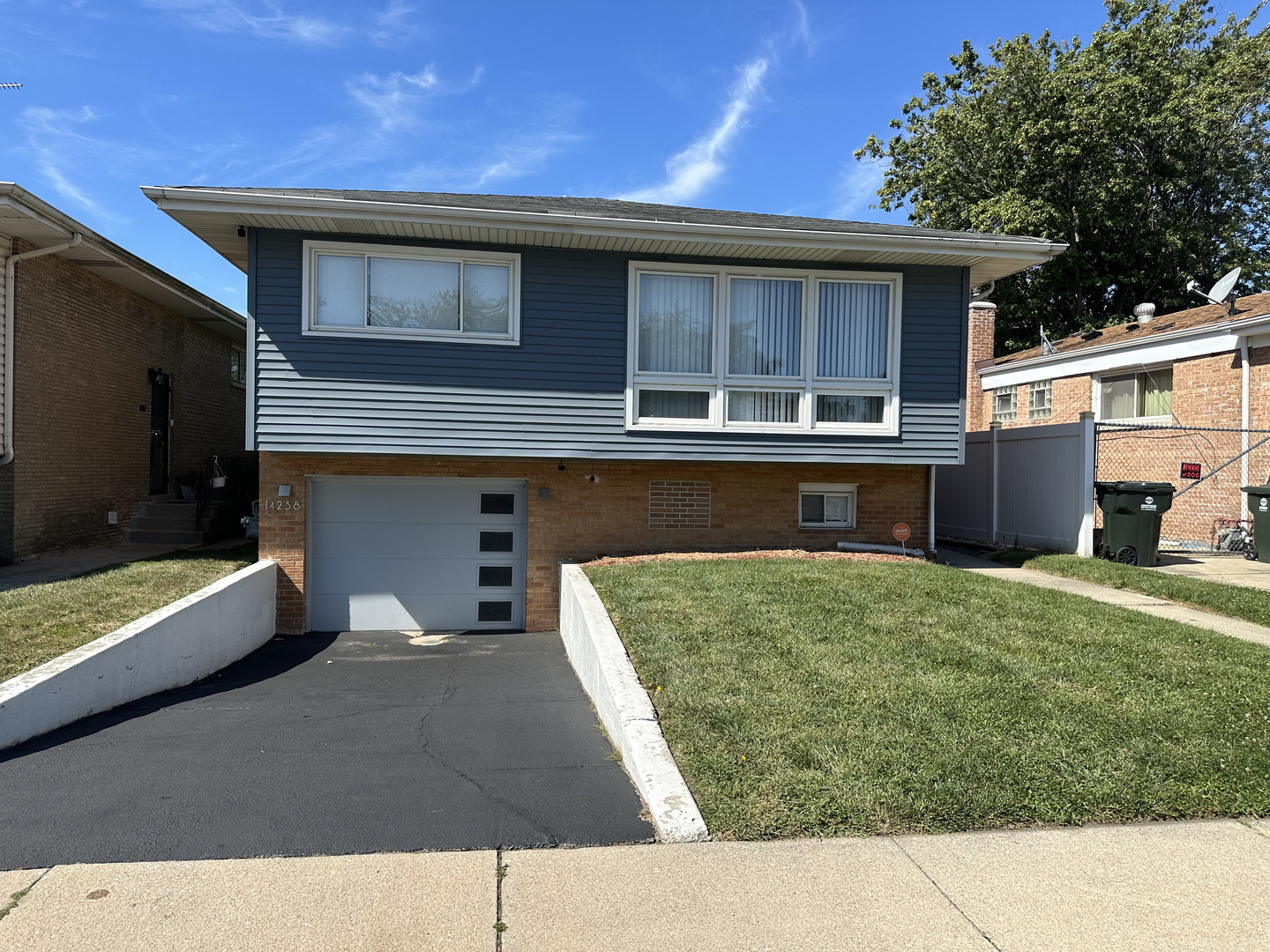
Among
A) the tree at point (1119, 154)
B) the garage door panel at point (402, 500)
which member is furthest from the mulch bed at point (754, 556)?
the tree at point (1119, 154)

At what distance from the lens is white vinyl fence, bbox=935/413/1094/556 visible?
439 inches

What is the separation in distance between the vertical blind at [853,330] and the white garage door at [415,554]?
421 centimetres

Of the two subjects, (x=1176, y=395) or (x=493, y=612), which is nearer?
(x=493, y=612)

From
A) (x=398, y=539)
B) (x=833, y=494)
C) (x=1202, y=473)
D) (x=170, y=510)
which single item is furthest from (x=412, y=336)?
(x=1202, y=473)

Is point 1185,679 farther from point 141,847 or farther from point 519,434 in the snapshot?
point 519,434

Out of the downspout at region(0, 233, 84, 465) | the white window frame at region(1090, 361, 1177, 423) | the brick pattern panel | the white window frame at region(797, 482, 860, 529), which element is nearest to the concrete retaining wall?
the downspout at region(0, 233, 84, 465)

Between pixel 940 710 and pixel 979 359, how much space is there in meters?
16.7

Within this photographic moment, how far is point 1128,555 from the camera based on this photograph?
10633 millimetres

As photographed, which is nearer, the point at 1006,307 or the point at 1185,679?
the point at 1185,679

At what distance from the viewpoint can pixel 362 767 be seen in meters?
4.68

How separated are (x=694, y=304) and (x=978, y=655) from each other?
222 inches

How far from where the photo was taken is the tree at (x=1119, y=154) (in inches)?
887

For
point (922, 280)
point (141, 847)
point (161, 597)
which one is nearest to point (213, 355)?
point (161, 597)

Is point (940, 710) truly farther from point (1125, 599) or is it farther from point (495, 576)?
point (495, 576)
